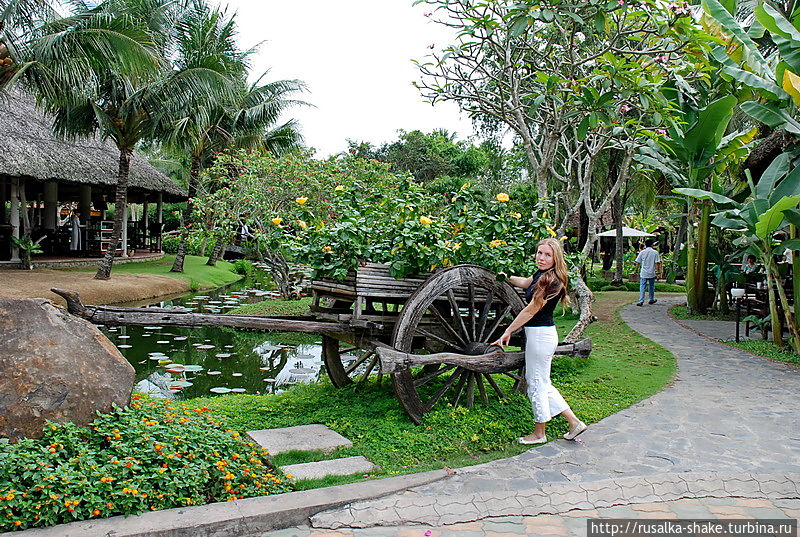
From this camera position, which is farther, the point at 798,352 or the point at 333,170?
the point at 333,170

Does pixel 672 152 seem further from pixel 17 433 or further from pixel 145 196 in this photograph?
pixel 145 196

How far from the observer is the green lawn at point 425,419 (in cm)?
453

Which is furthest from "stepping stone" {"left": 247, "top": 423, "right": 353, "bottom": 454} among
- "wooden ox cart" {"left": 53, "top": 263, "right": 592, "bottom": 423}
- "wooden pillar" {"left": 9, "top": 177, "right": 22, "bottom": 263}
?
"wooden pillar" {"left": 9, "top": 177, "right": 22, "bottom": 263}

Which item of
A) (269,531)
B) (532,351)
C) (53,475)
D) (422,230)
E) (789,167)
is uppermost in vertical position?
(789,167)

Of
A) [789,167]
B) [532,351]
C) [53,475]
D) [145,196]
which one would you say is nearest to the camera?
[53,475]

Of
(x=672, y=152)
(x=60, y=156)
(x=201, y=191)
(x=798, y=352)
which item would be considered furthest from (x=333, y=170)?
(x=798, y=352)

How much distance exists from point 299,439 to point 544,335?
206 cm

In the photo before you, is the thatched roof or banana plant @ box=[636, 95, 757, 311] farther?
the thatched roof

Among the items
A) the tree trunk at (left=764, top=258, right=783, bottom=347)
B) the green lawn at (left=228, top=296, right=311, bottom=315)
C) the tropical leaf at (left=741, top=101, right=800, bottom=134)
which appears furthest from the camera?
the green lawn at (left=228, top=296, right=311, bottom=315)

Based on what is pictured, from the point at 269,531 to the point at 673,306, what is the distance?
13655 millimetres

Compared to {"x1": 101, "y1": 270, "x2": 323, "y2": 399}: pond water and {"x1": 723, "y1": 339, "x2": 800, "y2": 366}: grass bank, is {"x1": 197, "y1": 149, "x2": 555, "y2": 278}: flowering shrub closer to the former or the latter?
{"x1": 101, "y1": 270, "x2": 323, "y2": 399}: pond water

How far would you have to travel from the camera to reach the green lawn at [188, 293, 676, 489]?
4.53 m

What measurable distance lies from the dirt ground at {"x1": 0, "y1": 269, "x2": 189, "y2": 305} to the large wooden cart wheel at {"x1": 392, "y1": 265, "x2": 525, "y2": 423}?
1070cm

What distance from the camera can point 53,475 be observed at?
3.27 meters
